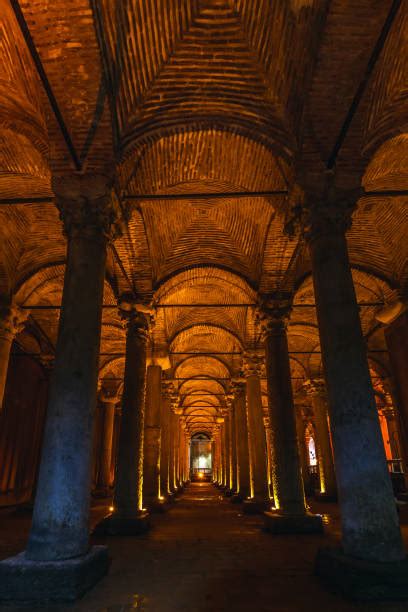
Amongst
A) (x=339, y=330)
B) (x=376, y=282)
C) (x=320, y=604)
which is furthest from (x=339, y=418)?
(x=376, y=282)

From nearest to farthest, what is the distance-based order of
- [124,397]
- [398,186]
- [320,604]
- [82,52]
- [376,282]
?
[320,604], [82,52], [124,397], [398,186], [376,282]

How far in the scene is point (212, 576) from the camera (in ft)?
14.0

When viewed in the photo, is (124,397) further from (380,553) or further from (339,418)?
(380,553)

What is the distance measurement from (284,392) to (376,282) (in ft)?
15.3

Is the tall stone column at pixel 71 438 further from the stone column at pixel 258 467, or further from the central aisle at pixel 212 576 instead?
the stone column at pixel 258 467

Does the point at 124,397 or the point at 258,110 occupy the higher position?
the point at 258,110

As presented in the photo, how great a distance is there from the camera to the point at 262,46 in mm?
5793

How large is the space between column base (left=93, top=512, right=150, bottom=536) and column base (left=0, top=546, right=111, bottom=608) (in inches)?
139

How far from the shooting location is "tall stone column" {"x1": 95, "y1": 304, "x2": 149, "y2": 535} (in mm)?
6984

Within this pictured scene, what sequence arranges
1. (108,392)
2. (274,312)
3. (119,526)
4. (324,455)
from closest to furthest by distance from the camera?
(119,526), (274,312), (324,455), (108,392)

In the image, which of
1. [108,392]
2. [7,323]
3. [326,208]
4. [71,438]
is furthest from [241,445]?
[71,438]

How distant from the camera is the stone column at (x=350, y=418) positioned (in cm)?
379

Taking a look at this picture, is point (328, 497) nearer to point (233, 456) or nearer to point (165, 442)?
point (233, 456)

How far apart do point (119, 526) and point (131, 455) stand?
3.85 feet
